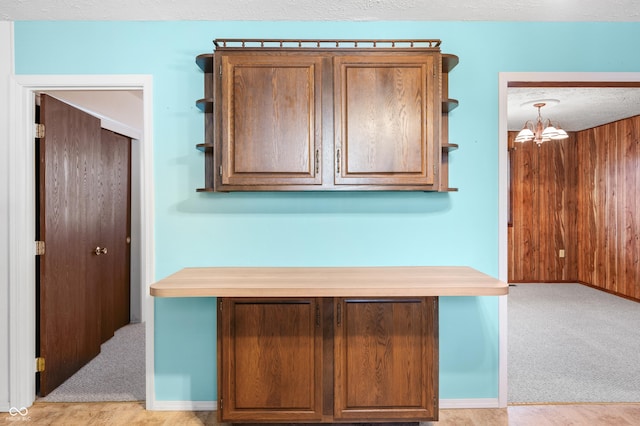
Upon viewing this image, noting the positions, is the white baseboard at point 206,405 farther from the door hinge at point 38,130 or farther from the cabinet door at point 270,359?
the door hinge at point 38,130

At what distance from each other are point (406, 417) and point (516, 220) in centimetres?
519

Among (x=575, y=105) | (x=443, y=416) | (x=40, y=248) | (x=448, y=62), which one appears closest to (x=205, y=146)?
(x=40, y=248)

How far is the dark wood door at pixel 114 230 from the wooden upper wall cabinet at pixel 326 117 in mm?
1926

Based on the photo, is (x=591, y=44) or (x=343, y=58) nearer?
(x=343, y=58)

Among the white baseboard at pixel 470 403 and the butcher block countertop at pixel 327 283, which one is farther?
the white baseboard at pixel 470 403

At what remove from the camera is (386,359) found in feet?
6.85

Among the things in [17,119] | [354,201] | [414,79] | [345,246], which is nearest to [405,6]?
[414,79]

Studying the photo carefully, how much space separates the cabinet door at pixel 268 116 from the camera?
7.16 ft

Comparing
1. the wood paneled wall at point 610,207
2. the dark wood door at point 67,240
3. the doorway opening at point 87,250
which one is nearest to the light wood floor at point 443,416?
the doorway opening at point 87,250

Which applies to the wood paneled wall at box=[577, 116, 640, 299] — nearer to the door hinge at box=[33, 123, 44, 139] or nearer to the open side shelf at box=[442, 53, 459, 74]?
the open side shelf at box=[442, 53, 459, 74]

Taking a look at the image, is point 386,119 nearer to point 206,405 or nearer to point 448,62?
point 448,62

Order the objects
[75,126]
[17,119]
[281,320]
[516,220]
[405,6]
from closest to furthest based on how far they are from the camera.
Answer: [281,320] < [405,6] < [17,119] < [75,126] < [516,220]

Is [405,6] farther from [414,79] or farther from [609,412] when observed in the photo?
[609,412]

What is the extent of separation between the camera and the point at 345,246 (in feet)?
8.23
